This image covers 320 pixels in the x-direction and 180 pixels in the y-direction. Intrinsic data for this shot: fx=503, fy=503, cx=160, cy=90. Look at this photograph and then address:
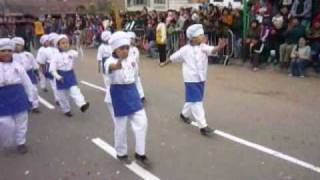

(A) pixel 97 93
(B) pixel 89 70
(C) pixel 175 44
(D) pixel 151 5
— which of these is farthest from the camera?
(D) pixel 151 5

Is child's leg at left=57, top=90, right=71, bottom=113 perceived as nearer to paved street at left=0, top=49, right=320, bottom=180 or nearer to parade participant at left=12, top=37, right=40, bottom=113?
paved street at left=0, top=49, right=320, bottom=180

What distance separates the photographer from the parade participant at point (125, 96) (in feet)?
21.6

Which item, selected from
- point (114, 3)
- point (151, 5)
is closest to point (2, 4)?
point (114, 3)

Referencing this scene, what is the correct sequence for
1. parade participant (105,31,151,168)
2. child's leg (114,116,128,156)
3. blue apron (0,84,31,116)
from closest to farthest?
parade participant (105,31,151,168), child's leg (114,116,128,156), blue apron (0,84,31,116)

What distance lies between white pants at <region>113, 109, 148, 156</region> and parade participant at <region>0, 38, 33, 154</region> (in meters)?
1.77

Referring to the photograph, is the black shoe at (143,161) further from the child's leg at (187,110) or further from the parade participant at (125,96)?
the child's leg at (187,110)

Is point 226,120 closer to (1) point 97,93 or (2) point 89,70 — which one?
(1) point 97,93

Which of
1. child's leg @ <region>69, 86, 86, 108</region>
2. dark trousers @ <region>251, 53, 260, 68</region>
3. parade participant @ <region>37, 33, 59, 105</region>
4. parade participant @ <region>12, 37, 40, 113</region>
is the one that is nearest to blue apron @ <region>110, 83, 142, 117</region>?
child's leg @ <region>69, 86, 86, 108</region>

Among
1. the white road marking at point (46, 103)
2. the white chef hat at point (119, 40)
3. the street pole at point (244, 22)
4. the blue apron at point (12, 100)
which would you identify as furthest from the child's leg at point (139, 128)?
the street pole at point (244, 22)

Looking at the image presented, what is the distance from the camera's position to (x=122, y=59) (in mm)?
6625

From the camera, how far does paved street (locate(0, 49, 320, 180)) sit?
644cm

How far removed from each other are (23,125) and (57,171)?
1.39 metres

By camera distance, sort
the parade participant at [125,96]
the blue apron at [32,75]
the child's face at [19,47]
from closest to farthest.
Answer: the parade participant at [125,96], the child's face at [19,47], the blue apron at [32,75]

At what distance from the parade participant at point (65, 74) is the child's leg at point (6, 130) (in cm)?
232
